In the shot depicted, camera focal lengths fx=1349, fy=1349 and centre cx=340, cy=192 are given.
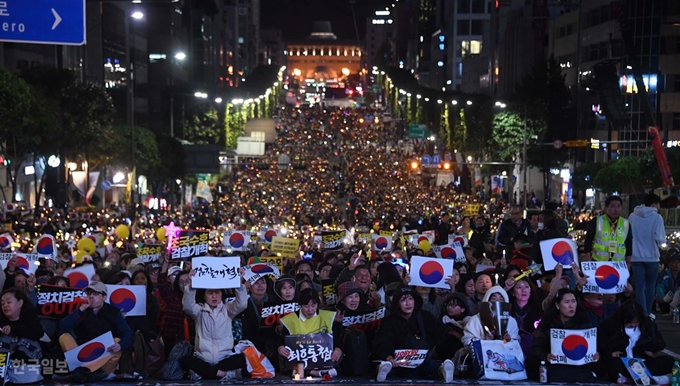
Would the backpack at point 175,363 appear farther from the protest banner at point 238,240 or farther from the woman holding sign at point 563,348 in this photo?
the protest banner at point 238,240

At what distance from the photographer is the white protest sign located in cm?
1563

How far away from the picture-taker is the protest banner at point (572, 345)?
520 inches

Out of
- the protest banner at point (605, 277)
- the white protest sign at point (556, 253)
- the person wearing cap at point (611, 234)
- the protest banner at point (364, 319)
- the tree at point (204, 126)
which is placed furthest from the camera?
the tree at point (204, 126)

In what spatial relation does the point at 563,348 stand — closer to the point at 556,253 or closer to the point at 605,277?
the point at 605,277

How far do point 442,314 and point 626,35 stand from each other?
55.2m

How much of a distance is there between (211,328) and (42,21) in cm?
361

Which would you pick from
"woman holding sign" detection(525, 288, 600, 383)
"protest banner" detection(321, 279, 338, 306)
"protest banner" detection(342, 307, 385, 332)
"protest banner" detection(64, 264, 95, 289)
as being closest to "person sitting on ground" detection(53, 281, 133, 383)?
"protest banner" detection(342, 307, 385, 332)

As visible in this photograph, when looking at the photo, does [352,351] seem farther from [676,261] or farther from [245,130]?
[245,130]

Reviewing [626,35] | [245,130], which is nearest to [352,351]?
[626,35]

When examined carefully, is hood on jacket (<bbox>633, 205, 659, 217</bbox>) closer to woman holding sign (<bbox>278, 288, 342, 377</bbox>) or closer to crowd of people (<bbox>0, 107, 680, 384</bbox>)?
crowd of people (<bbox>0, 107, 680, 384</bbox>)

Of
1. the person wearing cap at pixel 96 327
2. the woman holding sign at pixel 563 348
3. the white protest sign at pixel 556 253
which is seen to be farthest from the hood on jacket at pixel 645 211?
the person wearing cap at pixel 96 327

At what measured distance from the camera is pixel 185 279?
14.6 meters

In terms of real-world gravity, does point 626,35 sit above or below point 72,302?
above

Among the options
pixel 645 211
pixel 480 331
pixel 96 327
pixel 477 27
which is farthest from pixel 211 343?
pixel 477 27
